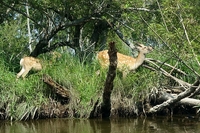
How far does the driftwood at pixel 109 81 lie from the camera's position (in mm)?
7352

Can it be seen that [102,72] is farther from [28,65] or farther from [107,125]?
[28,65]

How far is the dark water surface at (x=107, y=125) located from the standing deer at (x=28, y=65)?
195 centimetres

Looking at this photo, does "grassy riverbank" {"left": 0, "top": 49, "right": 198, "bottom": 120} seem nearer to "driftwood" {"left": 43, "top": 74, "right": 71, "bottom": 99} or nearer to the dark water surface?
"driftwood" {"left": 43, "top": 74, "right": 71, "bottom": 99}

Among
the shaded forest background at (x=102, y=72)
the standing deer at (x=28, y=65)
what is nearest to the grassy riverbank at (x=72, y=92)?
the shaded forest background at (x=102, y=72)

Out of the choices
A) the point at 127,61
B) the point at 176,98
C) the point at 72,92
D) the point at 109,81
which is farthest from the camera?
the point at 127,61

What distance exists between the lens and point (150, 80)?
1037 centimetres

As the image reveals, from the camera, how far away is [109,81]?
27.5 ft

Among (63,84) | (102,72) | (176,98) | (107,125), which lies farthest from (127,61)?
(107,125)

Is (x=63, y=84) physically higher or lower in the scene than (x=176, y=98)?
higher

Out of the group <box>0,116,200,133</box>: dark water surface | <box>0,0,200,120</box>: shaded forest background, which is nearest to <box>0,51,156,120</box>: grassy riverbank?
<box>0,0,200,120</box>: shaded forest background

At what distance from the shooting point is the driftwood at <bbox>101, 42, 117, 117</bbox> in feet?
24.1

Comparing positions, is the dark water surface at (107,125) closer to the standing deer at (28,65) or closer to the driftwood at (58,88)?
the driftwood at (58,88)

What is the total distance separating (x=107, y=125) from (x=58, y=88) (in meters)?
1.81

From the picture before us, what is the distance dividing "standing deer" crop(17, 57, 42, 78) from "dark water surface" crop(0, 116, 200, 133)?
195 cm
